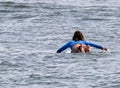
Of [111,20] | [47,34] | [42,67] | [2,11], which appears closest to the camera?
[42,67]

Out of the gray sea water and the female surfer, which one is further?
the female surfer

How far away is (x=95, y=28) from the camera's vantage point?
36.5 meters

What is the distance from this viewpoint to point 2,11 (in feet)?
140

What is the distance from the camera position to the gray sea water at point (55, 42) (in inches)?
935

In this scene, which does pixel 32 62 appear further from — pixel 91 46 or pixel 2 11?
pixel 2 11

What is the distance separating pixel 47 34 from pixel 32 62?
778cm

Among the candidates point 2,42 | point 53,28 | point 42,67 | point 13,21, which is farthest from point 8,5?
point 42,67

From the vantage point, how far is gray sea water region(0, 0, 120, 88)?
23750mm

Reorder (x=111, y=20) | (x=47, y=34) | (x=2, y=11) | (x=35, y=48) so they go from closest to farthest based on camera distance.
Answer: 1. (x=35, y=48)
2. (x=47, y=34)
3. (x=111, y=20)
4. (x=2, y=11)

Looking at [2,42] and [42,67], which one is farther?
[2,42]

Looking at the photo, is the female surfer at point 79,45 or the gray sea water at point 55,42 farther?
the female surfer at point 79,45

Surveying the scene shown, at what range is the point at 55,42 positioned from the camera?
32.1 m

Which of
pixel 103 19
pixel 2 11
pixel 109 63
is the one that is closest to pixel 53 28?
pixel 103 19

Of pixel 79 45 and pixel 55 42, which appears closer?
pixel 79 45
